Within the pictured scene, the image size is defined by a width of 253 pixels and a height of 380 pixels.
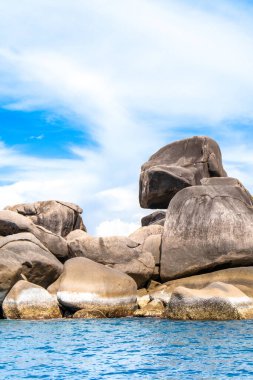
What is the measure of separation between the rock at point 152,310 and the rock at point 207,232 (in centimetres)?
209

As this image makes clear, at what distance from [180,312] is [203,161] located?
10.3 m

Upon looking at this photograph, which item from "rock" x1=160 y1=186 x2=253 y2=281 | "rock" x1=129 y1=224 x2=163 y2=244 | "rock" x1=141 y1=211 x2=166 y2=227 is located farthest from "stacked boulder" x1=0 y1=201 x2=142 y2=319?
"rock" x1=141 y1=211 x2=166 y2=227

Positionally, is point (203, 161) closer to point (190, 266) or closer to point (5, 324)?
point (190, 266)

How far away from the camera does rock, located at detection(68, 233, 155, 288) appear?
2538 cm

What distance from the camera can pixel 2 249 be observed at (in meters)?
24.0

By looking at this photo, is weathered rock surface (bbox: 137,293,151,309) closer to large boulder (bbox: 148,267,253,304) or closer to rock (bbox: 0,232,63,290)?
large boulder (bbox: 148,267,253,304)

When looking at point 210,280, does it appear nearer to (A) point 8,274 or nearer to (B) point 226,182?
(B) point 226,182

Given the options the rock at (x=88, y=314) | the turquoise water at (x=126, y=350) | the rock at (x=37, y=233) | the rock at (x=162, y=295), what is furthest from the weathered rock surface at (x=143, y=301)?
the rock at (x=37, y=233)

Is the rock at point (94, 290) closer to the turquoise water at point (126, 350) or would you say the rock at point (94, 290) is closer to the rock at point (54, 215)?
the turquoise water at point (126, 350)

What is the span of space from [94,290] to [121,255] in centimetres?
349

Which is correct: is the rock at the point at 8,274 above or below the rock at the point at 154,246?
below

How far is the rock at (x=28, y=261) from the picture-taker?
23.2 m

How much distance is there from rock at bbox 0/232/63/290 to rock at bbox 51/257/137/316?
1.29 m

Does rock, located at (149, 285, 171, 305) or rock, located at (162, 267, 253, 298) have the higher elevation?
rock, located at (162, 267, 253, 298)
